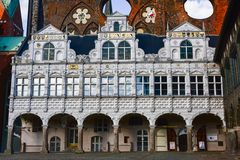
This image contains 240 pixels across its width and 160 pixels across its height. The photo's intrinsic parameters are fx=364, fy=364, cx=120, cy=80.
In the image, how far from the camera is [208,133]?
3219cm

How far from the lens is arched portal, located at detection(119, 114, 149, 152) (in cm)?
3262

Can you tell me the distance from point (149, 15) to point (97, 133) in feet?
55.5

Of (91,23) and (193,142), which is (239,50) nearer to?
(193,142)

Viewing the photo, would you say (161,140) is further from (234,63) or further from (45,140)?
(234,63)

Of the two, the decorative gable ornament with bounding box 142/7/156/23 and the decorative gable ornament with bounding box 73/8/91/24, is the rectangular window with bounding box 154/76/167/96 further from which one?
the decorative gable ornament with bounding box 73/8/91/24

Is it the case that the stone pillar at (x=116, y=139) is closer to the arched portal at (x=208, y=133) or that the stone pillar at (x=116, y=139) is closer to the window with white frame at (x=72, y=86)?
the window with white frame at (x=72, y=86)

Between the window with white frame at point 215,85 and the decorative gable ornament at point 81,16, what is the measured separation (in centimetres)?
1870

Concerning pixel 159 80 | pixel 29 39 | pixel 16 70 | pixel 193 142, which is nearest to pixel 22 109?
pixel 16 70

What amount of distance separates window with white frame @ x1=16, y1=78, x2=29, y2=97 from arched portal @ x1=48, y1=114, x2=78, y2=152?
11.6ft

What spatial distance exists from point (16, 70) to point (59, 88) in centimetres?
418

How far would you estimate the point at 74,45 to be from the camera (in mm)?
33562

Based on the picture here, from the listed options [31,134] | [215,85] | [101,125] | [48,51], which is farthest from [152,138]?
[48,51]

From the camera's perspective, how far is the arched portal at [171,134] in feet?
107

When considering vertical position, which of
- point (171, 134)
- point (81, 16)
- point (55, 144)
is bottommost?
point (55, 144)
